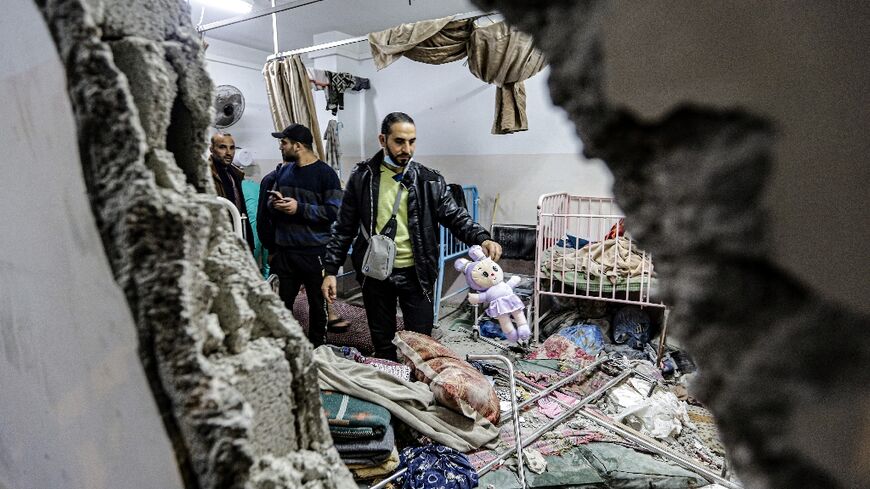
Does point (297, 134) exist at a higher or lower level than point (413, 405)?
higher

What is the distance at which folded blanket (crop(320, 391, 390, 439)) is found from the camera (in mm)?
1851

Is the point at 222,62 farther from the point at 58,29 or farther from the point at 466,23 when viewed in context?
the point at 58,29

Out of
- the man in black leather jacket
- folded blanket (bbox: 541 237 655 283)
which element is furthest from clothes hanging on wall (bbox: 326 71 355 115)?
folded blanket (bbox: 541 237 655 283)

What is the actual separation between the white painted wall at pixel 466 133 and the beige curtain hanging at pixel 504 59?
65 cm

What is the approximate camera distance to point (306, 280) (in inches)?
115

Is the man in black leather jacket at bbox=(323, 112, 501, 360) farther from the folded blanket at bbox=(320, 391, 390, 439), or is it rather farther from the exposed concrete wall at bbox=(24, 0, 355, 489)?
the exposed concrete wall at bbox=(24, 0, 355, 489)

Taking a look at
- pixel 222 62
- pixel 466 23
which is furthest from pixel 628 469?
pixel 222 62

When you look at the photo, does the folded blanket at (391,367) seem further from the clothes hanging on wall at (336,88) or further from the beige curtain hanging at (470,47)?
the clothes hanging on wall at (336,88)

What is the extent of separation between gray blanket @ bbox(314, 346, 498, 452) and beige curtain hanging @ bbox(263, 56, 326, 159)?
8.14 ft

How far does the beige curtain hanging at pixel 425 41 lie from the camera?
129 inches

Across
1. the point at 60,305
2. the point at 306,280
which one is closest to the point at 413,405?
the point at 306,280

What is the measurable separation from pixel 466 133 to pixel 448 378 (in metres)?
3.34

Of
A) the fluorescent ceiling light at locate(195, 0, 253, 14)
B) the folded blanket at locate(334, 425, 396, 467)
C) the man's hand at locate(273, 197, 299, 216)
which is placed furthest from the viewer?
the fluorescent ceiling light at locate(195, 0, 253, 14)

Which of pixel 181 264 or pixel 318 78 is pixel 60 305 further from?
pixel 318 78
